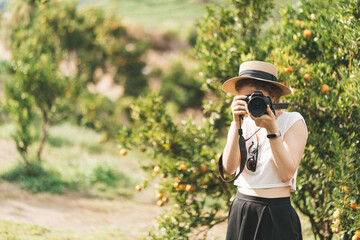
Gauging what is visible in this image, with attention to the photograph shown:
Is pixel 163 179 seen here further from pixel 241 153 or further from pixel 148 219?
pixel 148 219

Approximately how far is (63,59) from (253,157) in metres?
13.3

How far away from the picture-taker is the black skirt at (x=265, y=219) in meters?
2.09

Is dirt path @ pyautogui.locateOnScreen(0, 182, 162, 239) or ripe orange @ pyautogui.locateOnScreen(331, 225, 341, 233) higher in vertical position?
ripe orange @ pyautogui.locateOnScreen(331, 225, 341, 233)

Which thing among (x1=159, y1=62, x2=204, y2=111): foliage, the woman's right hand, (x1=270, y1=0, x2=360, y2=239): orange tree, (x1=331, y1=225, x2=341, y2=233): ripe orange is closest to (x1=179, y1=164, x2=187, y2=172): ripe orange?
(x1=270, y1=0, x2=360, y2=239): orange tree

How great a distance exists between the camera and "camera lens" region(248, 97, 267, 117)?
1.92 m

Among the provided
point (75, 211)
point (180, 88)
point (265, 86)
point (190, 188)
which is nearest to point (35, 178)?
point (75, 211)

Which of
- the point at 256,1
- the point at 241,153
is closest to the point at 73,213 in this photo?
the point at 256,1

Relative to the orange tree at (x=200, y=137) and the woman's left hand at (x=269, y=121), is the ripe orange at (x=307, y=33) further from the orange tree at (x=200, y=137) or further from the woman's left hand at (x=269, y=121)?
the woman's left hand at (x=269, y=121)

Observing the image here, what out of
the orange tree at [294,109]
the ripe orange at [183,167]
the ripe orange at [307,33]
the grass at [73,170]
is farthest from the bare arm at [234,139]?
the grass at [73,170]

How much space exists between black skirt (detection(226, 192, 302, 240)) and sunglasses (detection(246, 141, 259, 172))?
181mm

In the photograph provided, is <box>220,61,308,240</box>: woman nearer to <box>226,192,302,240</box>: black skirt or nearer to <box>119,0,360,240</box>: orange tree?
<box>226,192,302,240</box>: black skirt

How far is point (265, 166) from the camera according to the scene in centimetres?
211

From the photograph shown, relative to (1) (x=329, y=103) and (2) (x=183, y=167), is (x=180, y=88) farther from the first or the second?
(1) (x=329, y=103)

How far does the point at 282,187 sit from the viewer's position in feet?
6.93
